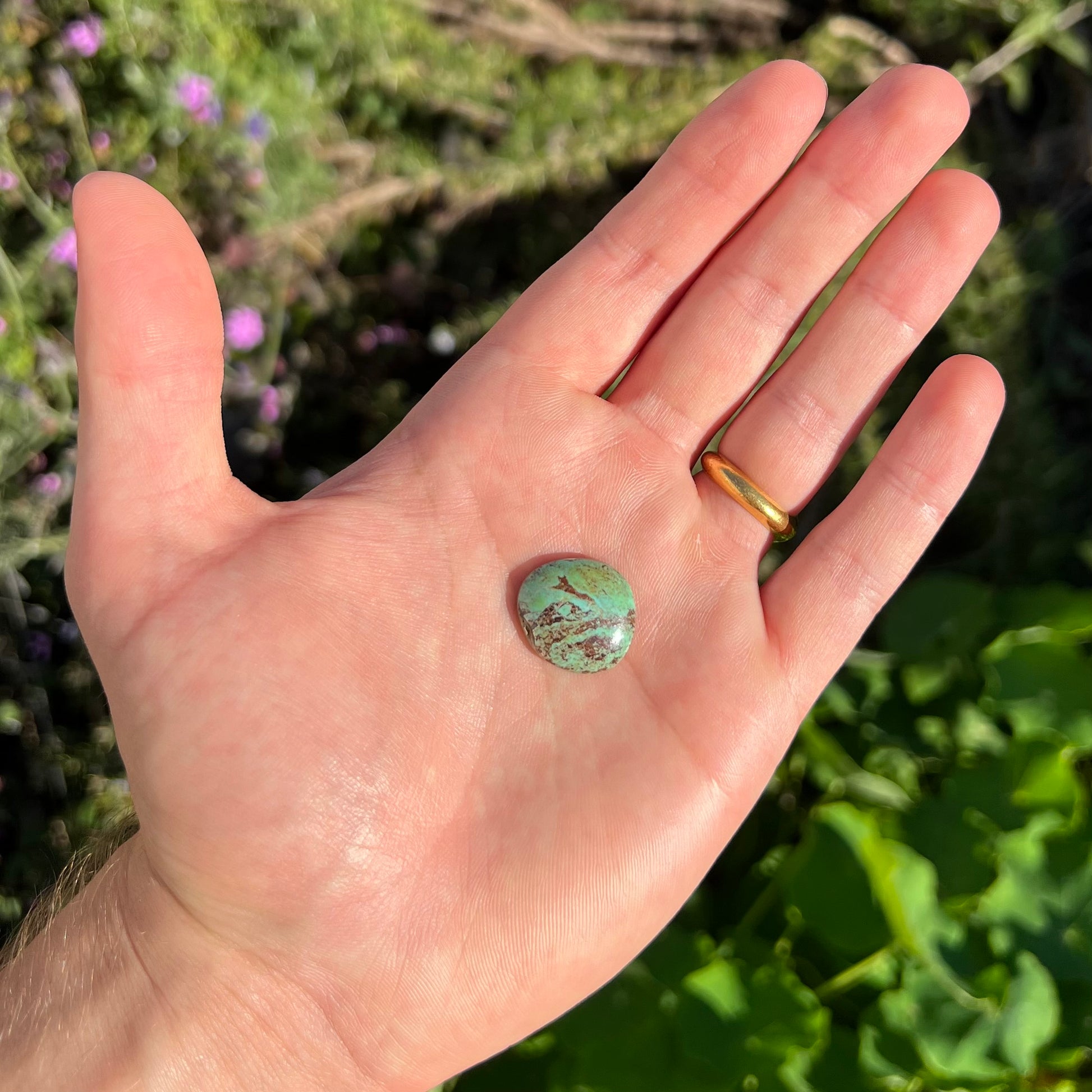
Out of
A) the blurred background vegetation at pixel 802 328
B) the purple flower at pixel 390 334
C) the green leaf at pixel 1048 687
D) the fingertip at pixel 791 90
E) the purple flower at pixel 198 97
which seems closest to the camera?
the blurred background vegetation at pixel 802 328

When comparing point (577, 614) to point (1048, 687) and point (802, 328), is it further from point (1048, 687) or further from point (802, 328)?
point (1048, 687)

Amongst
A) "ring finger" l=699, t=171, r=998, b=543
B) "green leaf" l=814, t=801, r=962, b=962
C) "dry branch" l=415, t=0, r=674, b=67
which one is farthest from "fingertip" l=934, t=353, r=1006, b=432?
"dry branch" l=415, t=0, r=674, b=67

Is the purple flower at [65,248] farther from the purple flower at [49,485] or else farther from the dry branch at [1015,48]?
the dry branch at [1015,48]

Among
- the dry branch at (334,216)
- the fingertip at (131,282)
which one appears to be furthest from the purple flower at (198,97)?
the fingertip at (131,282)

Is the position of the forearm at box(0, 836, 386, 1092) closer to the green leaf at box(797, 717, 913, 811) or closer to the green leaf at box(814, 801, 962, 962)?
the green leaf at box(814, 801, 962, 962)

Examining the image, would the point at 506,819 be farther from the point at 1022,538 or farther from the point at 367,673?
the point at 1022,538

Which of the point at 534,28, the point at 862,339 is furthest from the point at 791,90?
the point at 534,28
